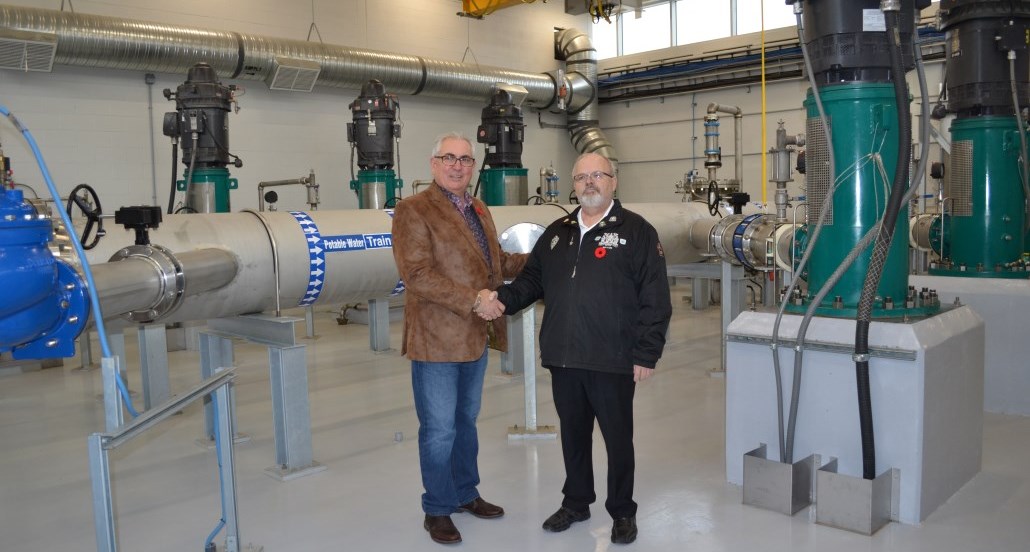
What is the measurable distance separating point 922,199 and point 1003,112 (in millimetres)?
4056

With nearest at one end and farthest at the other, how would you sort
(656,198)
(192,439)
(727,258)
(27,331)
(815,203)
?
(27,331) → (815,203) → (192,439) → (727,258) → (656,198)

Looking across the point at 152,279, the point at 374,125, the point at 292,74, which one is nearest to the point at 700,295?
the point at 374,125

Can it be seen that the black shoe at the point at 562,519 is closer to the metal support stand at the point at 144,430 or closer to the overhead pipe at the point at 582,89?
the metal support stand at the point at 144,430

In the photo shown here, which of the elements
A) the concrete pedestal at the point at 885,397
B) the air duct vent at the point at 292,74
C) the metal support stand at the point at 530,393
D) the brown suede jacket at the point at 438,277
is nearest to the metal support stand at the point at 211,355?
the metal support stand at the point at 530,393

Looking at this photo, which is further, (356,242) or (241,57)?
(241,57)

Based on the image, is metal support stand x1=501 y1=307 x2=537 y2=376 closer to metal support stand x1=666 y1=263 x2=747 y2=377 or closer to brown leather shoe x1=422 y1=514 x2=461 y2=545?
metal support stand x1=666 y1=263 x2=747 y2=377

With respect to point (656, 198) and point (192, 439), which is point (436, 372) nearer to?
point (192, 439)

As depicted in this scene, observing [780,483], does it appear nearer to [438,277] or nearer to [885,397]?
[885,397]

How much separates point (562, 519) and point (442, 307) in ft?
2.78

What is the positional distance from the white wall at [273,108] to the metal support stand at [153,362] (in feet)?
11.5

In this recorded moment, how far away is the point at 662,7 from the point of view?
12.1m

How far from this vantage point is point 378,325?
6.28 m

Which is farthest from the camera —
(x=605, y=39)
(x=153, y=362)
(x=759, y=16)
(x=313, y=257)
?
(x=605, y=39)

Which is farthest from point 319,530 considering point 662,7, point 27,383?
point 662,7
